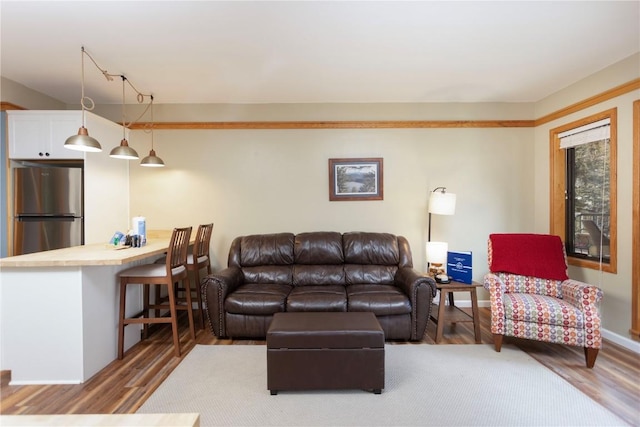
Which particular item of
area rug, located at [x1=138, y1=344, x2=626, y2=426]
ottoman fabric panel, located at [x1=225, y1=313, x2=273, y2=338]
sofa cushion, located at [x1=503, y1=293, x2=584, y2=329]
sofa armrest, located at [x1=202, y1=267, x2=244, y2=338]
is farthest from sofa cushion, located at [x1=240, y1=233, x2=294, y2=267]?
sofa cushion, located at [x1=503, y1=293, x2=584, y2=329]

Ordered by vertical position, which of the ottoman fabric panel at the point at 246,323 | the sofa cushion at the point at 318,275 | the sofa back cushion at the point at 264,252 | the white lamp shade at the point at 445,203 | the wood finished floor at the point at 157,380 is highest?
the white lamp shade at the point at 445,203

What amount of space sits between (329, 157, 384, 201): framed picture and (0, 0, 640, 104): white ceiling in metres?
0.86

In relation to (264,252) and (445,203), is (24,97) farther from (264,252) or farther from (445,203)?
(445,203)

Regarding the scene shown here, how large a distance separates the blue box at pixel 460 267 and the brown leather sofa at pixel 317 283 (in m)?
0.43

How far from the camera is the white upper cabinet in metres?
3.16

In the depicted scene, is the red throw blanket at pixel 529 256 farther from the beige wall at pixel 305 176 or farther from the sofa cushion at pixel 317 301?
the sofa cushion at pixel 317 301

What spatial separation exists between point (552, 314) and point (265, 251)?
9.30 ft

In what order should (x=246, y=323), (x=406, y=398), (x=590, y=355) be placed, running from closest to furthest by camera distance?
(x=406, y=398)
(x=590, y=355)
(x=246, y=323)

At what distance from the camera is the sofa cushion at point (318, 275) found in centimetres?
332

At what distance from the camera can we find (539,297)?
269 cm

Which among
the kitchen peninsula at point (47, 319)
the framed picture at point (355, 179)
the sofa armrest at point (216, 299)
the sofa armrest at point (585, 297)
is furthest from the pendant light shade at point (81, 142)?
the sofa armrest at point (585, 297)

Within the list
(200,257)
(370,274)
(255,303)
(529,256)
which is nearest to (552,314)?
(529,256)

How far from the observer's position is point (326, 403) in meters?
1.92

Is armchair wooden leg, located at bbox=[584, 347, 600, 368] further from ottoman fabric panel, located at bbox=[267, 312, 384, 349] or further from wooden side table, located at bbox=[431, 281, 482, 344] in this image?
ottoman fabric panel, located at bbox=[267, 312, 384, 349]
